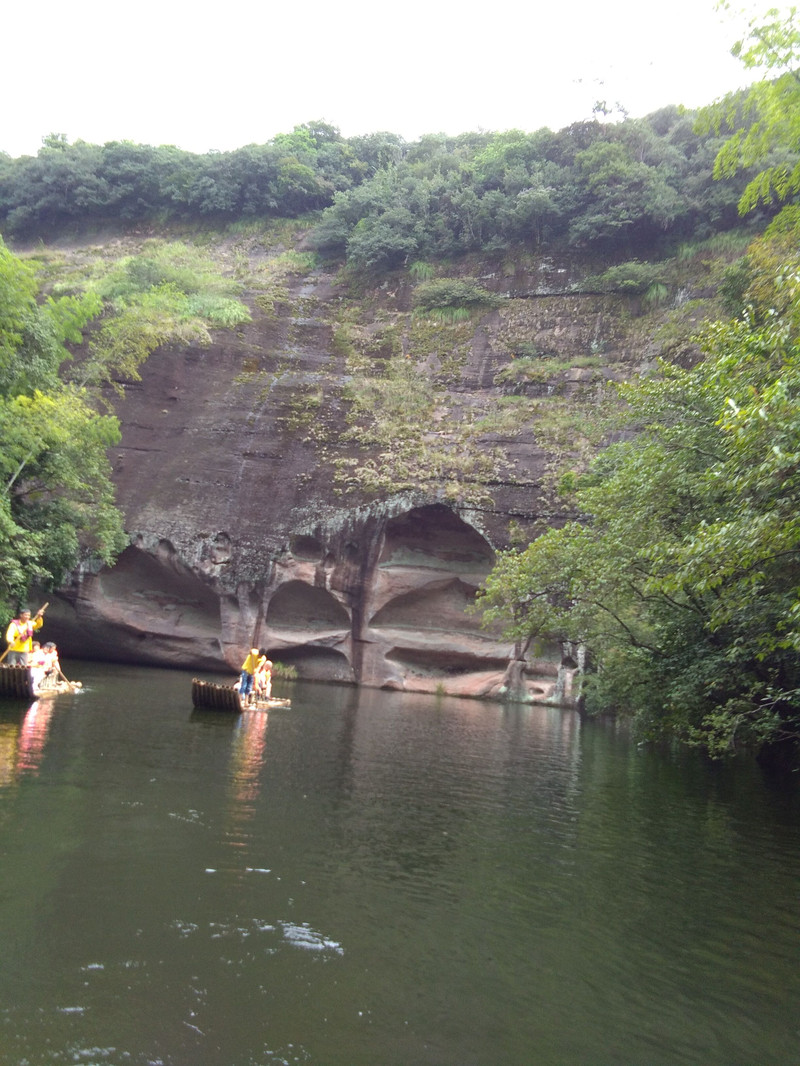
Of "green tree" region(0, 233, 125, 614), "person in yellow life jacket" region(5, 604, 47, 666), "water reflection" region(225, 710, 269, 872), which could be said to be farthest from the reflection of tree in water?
"green tree" region(0, 233, 125, 614)

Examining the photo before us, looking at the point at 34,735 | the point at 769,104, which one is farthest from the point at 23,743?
the point at 769,104

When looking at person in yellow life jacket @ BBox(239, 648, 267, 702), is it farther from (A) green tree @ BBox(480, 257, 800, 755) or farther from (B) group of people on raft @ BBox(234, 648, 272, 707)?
(A) green tree @ BBox(480, 257, 800, 755)

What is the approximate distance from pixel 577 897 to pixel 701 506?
8740mm

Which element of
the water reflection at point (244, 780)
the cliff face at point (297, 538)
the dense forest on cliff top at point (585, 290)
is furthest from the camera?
the cliff face at point (297, 538)

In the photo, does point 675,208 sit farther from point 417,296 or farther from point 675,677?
point 675,677

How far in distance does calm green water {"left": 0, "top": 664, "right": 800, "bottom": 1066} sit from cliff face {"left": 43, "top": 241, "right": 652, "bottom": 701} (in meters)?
20.4

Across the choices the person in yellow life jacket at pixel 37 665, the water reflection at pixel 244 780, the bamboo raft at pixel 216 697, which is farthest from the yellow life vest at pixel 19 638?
the water reflection at pixel 244 780

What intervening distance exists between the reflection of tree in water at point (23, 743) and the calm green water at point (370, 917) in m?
0.08

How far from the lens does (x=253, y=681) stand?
67.3ft

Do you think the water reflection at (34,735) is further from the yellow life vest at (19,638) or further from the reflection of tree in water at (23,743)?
the yellow life vest at (19,638)

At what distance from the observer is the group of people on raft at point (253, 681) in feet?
65.9

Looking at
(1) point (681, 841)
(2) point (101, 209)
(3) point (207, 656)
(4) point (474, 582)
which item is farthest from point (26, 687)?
(2) point (101, 209)

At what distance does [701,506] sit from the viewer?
1452 centimetres

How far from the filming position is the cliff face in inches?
1316
